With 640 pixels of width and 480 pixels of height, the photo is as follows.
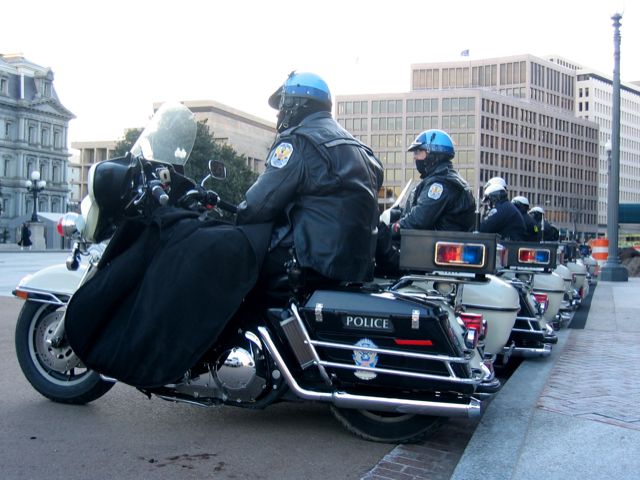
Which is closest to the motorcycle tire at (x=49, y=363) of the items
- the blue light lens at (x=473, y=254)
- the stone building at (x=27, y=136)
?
the blue light lens at (x=473, y=254)

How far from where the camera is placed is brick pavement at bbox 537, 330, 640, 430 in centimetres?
474

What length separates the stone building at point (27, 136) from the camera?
8956 cm

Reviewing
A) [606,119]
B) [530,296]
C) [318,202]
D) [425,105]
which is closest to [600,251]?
[530,296]

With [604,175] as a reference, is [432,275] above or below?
below

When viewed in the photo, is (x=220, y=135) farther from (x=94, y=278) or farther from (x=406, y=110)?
(x=94, y=278)

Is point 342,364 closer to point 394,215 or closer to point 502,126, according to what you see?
point 394,215

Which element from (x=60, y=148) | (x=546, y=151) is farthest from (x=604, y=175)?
(x=60, y=148)

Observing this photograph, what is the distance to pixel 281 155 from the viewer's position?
418 centimetres

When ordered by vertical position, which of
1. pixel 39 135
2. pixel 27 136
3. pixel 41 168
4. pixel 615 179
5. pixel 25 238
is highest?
pixel 39 135

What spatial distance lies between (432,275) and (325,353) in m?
0.84

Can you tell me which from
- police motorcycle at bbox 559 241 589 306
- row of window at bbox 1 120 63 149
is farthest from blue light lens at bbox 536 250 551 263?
row of window at bbox 1 120 63 149

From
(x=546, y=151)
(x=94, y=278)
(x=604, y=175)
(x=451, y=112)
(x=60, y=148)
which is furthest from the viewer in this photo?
(x=604, y=175)

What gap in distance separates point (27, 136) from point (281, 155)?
94.6 meters

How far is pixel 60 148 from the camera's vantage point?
97.4 metres
